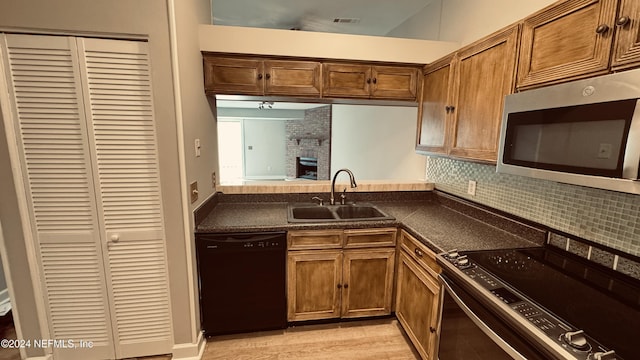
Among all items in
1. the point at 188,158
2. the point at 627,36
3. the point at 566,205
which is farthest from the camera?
the point at 188,158

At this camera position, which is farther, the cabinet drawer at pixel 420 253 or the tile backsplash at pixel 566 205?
the cabinet drawer at pixel 420 253

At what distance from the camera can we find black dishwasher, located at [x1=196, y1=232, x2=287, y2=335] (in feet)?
6.50

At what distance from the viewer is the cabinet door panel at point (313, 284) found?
2.12m

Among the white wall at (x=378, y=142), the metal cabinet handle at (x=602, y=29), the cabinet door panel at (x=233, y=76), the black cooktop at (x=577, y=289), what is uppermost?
the cabinet door panel at (x=233, y=76)

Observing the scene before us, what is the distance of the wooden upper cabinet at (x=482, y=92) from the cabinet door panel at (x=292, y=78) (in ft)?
3.53

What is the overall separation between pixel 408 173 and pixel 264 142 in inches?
272

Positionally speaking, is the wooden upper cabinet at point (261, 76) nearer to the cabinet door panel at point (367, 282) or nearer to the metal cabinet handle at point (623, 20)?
the cabinet door panel at point (367, 282)

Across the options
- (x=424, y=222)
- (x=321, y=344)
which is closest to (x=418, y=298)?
(x=424, y=222)

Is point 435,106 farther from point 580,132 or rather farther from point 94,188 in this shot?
point 94,188

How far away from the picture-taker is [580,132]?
104cm

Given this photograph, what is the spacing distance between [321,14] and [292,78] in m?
1.31

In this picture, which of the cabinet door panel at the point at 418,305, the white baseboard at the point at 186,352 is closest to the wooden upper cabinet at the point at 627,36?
the cabinet door panel at the point at 418,305

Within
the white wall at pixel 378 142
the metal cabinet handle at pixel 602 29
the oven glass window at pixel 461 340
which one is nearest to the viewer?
the metal cabinet handle at pixel 602 29

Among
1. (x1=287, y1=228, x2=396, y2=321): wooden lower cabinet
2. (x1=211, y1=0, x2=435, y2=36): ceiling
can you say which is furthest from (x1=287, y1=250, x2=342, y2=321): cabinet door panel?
(x1=211, y1=0, x2=435, y2=36): ceiling
